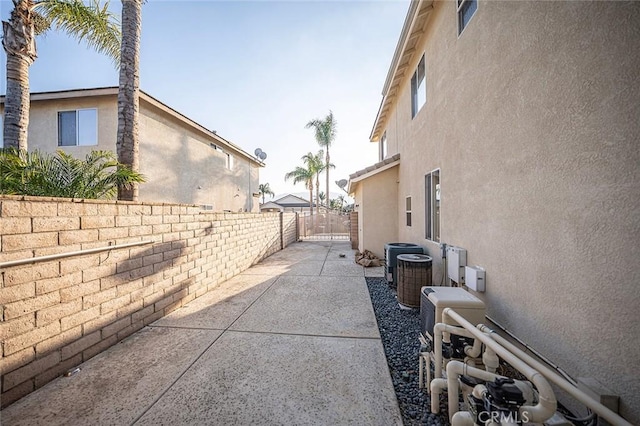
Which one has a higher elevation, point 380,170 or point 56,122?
point 56,122

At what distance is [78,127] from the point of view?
8.23 meters

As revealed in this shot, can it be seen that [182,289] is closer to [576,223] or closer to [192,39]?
[576,223]

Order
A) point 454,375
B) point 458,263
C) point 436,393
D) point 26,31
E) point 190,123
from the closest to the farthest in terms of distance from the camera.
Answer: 1. point 454,375
2. point 436,393
3. point 458,263
4. point 26,31
5. point 190,123

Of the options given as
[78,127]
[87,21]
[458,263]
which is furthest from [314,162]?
[458,263]

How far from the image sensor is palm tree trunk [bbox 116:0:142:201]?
4.60 metres

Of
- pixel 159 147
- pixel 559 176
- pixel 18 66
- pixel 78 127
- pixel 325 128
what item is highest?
pixel 325 128

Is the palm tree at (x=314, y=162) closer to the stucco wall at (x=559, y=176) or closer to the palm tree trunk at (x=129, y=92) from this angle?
the palm tree trunk at (x=129, y=92)

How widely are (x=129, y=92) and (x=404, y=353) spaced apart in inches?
262

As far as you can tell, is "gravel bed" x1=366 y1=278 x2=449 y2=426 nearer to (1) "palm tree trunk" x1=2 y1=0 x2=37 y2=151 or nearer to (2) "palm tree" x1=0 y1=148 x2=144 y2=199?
(2) "palm tree" x1=0 y1=148 x2=144 y2=199

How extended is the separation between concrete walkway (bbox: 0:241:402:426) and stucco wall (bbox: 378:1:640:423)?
162cm

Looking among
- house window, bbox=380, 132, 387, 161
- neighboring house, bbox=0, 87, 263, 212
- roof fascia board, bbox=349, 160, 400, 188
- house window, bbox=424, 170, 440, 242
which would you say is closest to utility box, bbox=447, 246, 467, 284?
house window, bbox=424, 170, 440, 242

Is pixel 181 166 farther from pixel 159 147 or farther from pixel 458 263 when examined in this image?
pixel 458 263

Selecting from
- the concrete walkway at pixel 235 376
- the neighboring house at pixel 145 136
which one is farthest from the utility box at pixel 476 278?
the neighboring house at pixel 145 136

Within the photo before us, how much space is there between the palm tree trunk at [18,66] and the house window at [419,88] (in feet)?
29.0
